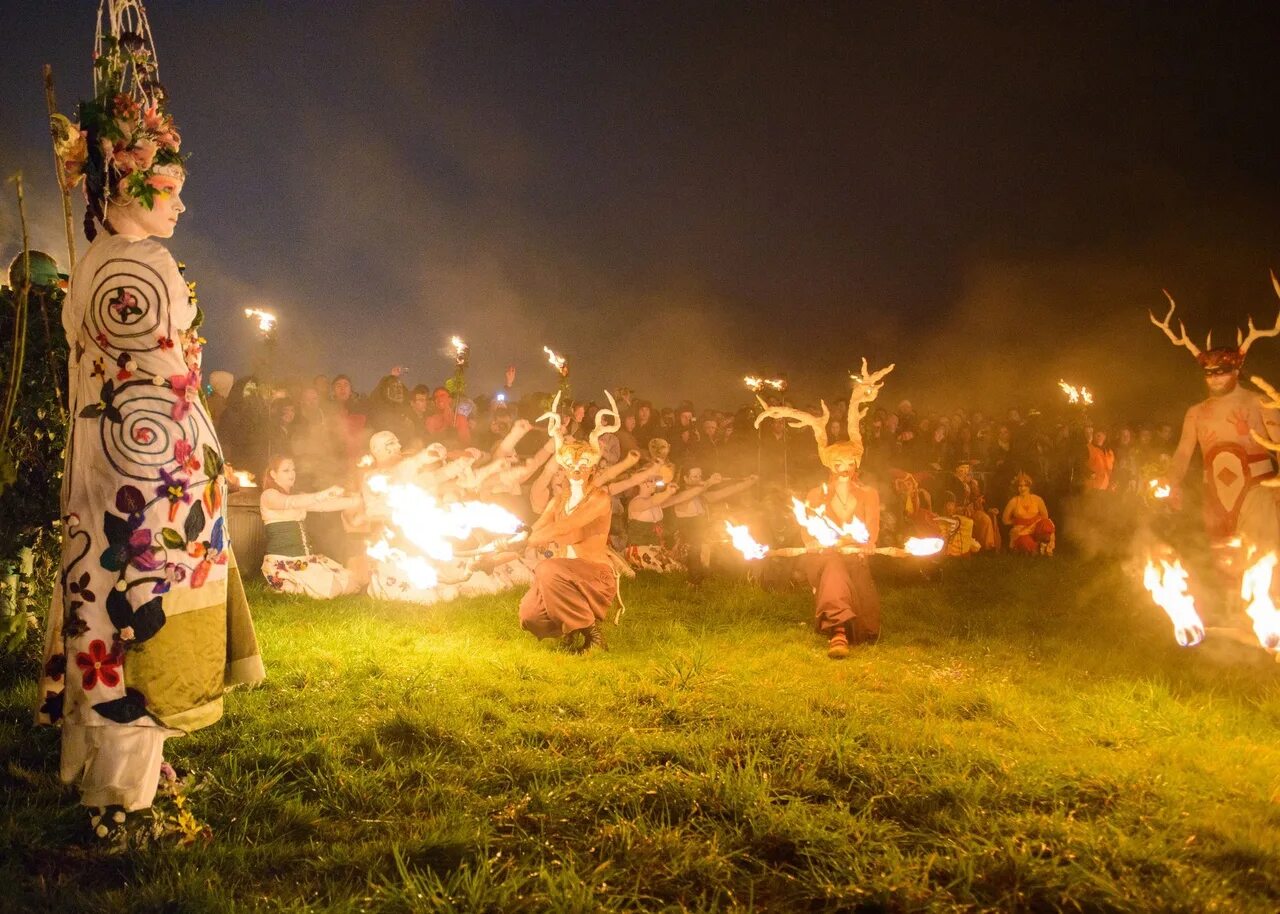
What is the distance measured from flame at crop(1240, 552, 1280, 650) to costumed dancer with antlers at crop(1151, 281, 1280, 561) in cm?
150

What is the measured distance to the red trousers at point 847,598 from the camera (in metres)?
6.55

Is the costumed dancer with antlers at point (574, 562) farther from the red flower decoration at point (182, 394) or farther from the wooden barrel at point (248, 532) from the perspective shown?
the wooden barrel at point (248, 532)

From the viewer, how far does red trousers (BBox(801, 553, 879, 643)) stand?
6555 millimetres

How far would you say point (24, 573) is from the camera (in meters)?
5.04

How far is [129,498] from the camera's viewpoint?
2.82 metres

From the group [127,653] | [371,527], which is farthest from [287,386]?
[127,653]

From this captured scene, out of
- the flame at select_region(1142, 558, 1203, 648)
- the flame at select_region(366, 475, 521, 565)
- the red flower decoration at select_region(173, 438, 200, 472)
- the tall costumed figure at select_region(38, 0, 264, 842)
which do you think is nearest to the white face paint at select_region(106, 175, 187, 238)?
the tall costumed figure at select_region(38, 0, 264, 842)

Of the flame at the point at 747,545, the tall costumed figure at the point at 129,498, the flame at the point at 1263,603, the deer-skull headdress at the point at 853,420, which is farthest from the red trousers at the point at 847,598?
the tall costumed figure at the point at 129,498

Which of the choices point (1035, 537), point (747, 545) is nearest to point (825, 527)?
point (747, 545)

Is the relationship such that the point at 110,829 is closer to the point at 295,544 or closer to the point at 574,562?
the point at 574,562

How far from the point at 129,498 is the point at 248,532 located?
245 inches

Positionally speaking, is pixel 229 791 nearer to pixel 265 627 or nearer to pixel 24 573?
pixel 24 573

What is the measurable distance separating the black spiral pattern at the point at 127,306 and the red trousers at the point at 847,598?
17.5ft

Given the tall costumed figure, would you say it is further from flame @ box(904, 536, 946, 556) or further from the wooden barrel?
the wooden barrel
